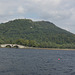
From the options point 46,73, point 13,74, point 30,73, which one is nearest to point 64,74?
point 46,73

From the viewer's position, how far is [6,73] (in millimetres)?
46469

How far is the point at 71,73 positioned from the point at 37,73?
11.6m

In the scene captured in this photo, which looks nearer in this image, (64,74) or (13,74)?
(13,74)

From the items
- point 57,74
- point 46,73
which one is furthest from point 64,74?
point 46,73

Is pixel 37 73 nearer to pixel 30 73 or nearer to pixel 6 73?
pixel 30 73

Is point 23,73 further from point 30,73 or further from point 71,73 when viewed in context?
point 71,73

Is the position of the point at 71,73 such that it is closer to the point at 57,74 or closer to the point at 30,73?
the point at 57,74

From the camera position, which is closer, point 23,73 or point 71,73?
point 23,73

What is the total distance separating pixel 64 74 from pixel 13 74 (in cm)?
1567

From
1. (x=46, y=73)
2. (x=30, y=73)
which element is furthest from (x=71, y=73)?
(x=30, y=73)

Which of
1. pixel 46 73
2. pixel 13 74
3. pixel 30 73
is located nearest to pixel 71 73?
pixel 46 73

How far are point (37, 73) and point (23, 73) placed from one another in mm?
4280

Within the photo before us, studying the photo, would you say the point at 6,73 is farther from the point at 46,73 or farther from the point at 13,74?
the point at 46,73

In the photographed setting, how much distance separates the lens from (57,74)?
4841cm
